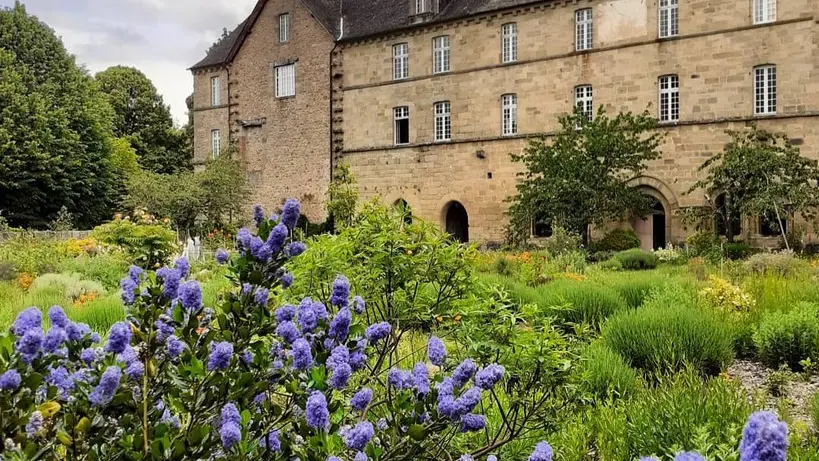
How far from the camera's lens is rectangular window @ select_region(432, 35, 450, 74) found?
91.0ft

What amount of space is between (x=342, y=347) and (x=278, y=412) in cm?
44

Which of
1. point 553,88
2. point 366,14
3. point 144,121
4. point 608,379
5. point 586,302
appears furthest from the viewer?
point 144,121

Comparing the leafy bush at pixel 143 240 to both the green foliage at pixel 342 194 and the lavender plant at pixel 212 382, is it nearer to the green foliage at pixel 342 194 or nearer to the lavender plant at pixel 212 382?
the green foliage at pixel 342 194

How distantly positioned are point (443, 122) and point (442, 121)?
0.18 ft

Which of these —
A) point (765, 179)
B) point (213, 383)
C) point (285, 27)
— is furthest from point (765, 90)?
point (213, 383)

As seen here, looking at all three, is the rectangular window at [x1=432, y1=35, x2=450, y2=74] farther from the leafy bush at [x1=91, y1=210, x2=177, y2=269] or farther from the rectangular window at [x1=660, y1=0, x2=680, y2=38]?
the leafy bush at [x1=91, y1=210, x2=177, y2=269]

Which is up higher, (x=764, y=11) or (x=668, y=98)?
(x=764, y=11)

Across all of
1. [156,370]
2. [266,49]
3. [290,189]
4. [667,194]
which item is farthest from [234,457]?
[266,49]

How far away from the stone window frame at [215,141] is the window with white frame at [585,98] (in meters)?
16.9

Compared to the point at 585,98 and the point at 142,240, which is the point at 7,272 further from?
the point at 585,98

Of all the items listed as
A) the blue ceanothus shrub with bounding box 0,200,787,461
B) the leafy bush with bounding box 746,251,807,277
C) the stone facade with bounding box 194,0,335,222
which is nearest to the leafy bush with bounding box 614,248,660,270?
the leafy bush with bounding box 746,251,807,277

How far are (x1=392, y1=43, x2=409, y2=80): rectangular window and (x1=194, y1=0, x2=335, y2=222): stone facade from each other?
3.06m

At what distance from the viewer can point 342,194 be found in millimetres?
25469

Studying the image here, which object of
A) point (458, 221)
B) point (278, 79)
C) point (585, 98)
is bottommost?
point (458, 221)
